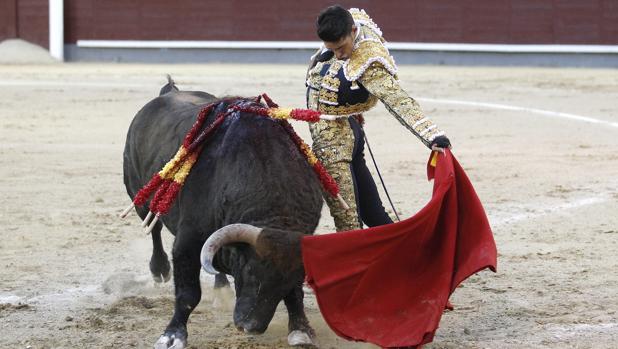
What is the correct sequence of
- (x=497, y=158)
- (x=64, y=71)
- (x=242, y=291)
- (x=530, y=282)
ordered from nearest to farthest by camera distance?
(x=242, y=291)
(x=530, y=282)
(x=497, y=158)
(x=64, y=71)

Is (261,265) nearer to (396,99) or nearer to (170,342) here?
(170,342)

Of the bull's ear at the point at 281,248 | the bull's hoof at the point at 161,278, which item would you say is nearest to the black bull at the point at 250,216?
the bull's ear at the point at 281,248

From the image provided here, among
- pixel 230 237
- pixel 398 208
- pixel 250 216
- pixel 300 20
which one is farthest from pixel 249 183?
pixel 300 20

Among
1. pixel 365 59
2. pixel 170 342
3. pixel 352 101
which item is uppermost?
pixel 365 59

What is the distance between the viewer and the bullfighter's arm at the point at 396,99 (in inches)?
134

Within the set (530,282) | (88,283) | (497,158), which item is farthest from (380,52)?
(497,158)

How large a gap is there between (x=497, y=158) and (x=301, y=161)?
13.6 feet

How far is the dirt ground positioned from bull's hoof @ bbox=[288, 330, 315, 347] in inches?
3.1

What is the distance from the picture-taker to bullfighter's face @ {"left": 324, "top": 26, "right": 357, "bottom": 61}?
3426mm

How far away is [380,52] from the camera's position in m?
3.47

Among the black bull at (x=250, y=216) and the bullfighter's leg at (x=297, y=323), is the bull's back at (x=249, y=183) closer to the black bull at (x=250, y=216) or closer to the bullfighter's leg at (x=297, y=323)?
the black bull at (x=250, y=216)

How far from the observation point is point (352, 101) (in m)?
3.59

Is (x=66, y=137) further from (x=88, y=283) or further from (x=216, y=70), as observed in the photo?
(x=216, y=70)

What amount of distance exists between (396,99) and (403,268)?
0.52 meters
